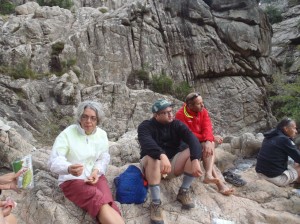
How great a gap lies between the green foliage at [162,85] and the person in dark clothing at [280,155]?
53.5ft

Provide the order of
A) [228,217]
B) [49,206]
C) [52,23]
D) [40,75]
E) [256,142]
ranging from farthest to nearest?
[52,23], [40,75], [256,142], [228,217], [49,206]

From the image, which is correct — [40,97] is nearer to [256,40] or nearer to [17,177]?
[17,177]

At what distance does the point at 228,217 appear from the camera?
4.47 m

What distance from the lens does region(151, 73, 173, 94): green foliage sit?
21.7m

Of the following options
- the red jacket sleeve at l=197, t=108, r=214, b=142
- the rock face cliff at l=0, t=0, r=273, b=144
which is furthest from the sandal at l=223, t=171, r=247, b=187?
the rock face cliff at l=0, t=0, r=273, b=144

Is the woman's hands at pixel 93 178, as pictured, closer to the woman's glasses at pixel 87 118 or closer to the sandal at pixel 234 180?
the woman's glasses at pixel 87 118

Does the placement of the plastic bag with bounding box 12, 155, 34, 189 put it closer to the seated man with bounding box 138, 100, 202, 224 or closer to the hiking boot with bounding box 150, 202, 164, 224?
the seated man with bounding box 138, 100, 202, 224

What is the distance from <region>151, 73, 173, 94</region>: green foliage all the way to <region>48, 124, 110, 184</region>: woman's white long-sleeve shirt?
58.2 feet

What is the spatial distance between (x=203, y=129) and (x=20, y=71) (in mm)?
14974

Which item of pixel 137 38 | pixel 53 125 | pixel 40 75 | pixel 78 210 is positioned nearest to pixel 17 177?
pixel 78 210

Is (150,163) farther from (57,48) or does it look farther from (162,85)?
(162,85)

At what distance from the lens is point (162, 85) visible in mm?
21719

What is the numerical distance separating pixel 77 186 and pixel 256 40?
80.2ft

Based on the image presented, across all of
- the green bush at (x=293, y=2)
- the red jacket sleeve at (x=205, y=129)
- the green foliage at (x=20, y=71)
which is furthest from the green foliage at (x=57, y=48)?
the green bush at (x=293, y=2)
